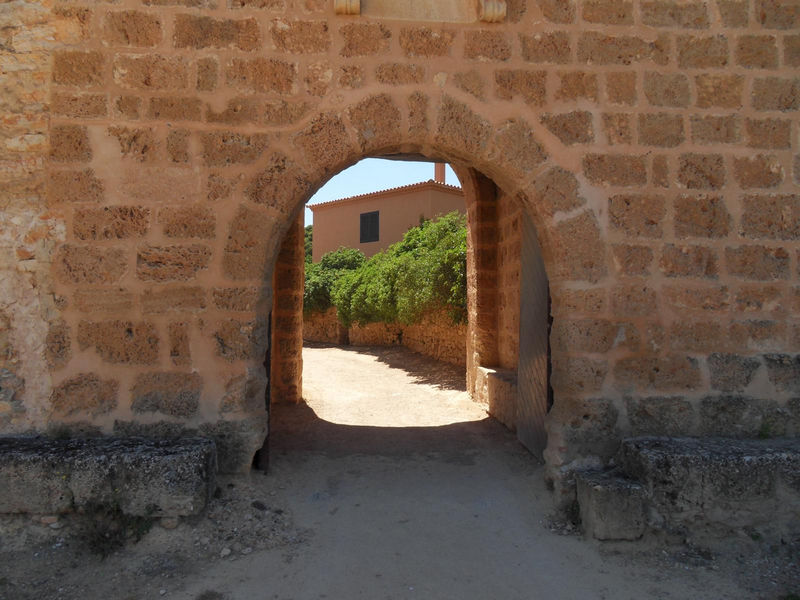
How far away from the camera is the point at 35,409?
10.1ft

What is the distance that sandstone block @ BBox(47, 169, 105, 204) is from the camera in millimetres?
3094

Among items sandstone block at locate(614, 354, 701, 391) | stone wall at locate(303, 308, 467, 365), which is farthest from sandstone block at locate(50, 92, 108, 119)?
stone wall at locate(303, 308, 467, 365)

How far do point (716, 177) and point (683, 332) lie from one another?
96cm

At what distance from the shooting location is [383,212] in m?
21.9

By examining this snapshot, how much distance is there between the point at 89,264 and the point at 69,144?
2.20 feet

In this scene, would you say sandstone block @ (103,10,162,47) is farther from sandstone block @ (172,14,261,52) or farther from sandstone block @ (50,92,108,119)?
sandstone block @ (50,92,108,119)

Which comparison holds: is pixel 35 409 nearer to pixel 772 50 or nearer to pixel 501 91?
pixel 501 91

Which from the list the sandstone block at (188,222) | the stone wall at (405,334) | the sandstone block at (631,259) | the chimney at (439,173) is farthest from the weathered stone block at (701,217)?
the chimney at (439,173)

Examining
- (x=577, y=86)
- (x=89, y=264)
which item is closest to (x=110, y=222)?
(x=89, y=264)

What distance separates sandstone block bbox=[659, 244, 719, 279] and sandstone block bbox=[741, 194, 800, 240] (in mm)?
269

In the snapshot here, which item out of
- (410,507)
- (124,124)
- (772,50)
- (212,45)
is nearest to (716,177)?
(772,50)

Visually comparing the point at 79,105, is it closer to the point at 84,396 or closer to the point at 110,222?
the point at 110,222

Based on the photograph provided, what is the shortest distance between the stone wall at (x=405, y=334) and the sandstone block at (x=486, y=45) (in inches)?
264

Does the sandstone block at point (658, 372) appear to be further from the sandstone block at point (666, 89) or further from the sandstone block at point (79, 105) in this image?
the sandstone block at point (79, 105)
